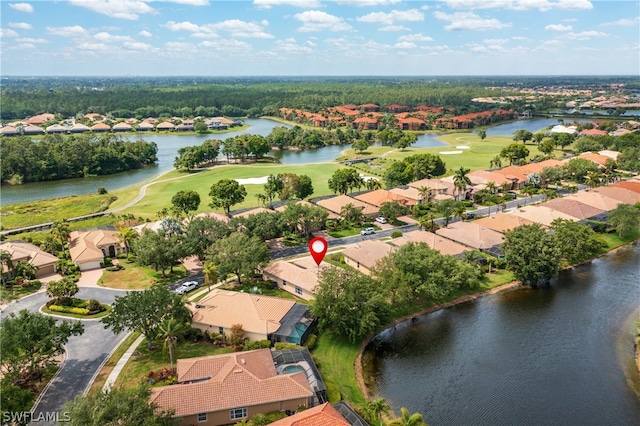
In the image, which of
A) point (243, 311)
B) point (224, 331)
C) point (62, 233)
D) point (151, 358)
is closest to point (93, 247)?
point (62, 233)

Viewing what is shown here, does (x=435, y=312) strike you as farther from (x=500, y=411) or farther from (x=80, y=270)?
(x=80, y=270)

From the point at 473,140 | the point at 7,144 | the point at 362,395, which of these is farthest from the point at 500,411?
the point at 473,140

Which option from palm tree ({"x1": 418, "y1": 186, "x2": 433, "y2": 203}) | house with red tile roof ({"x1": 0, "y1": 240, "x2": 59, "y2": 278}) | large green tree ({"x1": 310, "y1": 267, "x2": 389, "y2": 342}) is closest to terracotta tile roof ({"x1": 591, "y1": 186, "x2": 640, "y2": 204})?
palm tree ({"x1": 418, "y1": 186, "x2": 433, "y2": 203})

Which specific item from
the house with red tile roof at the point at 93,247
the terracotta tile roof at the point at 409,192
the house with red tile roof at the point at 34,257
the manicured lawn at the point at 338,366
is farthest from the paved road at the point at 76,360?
the terracotta tile roof at the point at 409,192

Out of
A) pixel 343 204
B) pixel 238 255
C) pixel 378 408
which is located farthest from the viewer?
pixel 343 204

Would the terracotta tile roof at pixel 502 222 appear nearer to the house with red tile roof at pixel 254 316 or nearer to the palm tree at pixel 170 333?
the house with red tile roof at pixel 254 316

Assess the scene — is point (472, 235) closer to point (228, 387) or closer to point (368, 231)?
point (368, 231)

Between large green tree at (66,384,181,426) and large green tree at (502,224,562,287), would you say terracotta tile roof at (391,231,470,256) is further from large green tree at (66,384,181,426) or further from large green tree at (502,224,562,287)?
large green tree at (66,384,181,426)
